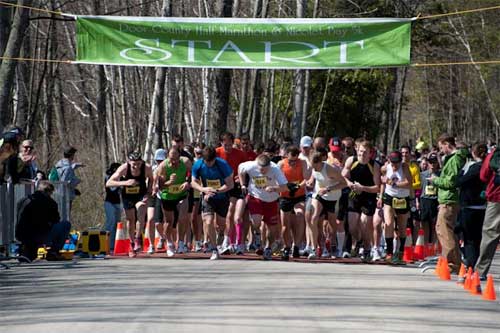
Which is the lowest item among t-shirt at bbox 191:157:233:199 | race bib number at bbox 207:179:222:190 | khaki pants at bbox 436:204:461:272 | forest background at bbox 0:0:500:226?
khaki pants at bbox 436:204:461:272

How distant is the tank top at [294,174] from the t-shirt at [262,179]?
335 mm

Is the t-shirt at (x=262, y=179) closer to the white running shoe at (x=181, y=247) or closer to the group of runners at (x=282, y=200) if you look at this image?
the group of runners at (x=282, y=200)

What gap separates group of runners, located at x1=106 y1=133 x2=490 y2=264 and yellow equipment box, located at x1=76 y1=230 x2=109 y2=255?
62 cm

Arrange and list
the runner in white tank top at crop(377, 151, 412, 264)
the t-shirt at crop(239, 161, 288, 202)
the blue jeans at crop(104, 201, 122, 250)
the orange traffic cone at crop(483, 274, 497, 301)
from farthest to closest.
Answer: the blue jeans at crop(104, 201, 122, 250) → the runner in white tank top at crop(377, 151, 412, 264) → the t-shirt at crop(239, 161, 288, 202) → the orange traffic cone at crop(483, 274, 497, 301)

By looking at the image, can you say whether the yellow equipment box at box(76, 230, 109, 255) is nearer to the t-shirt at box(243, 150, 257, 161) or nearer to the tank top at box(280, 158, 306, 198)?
the tank top at box(280, 158, 306, 198)

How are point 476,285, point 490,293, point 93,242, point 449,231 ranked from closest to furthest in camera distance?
1. point 490,293
2. point 476,285
3. point 449,231
4. point 93,242

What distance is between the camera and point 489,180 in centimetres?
1816

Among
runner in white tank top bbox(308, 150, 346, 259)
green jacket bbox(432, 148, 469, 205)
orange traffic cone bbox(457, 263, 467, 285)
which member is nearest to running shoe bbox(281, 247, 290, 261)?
runner in white tank top bbox(308, 150, 346, 259)

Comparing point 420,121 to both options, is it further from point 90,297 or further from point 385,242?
point 90,297

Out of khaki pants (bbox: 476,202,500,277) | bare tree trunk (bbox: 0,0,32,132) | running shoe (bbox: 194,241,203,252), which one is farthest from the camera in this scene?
bare tree trunk (bbox: 0,0,32,132)

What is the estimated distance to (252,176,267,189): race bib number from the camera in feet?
73.0

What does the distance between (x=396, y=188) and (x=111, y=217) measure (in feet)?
18.0

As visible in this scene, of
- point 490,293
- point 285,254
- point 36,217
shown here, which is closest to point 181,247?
point 285,254

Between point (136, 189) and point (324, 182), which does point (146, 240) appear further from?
point (324, 182)
